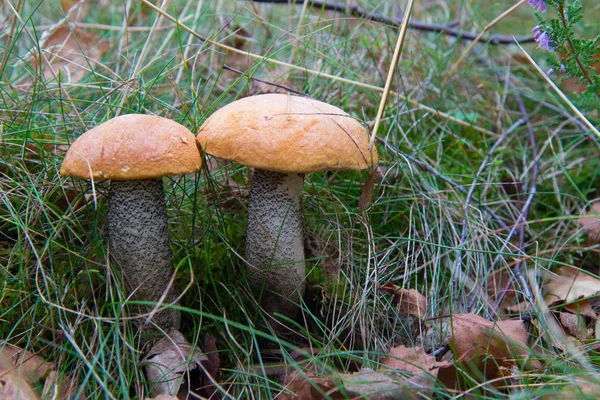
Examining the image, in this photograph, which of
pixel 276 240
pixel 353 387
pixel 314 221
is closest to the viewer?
Answer: pixel 353 387

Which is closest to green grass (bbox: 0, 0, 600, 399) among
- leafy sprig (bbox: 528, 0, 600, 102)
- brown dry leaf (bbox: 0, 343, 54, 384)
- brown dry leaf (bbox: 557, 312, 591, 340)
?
brown dry leaf (bbox: 0, 343, 54, 384)

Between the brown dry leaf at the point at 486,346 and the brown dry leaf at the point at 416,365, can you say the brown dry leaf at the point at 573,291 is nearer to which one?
the brown dry leaf at the point at 486,346

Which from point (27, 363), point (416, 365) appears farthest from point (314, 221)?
point (27, 363)

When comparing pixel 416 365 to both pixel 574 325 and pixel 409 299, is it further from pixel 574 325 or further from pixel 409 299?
pixel 574 325

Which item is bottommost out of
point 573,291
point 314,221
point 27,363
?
point 27,363

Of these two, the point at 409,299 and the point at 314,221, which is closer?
the point at 409,299

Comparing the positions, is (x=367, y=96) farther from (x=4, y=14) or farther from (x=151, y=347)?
(x=4, y=14)
